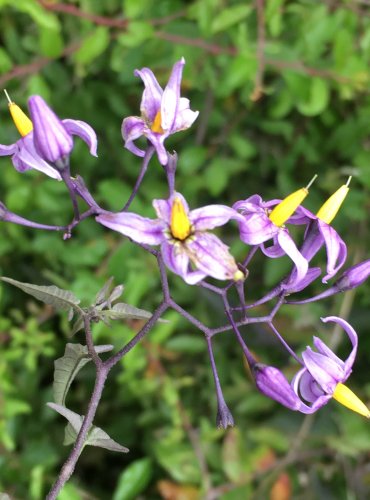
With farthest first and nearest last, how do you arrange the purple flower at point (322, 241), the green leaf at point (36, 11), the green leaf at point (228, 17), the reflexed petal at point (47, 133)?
the green leaf at point (228, 17) → the green leaf at point (36, 11) → the purple flower at point (322, 241) → the reflexed petal at point (47, 133)

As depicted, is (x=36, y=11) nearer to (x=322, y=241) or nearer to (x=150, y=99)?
(x=150, y=99)

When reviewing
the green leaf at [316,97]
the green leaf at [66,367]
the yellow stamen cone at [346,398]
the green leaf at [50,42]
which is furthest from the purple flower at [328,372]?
the green leaf at [50,42]

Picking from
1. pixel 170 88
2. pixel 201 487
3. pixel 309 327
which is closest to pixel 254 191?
pixel 309 327

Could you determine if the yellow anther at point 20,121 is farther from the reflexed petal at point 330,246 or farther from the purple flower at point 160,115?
the reflexed petal at point 330,246

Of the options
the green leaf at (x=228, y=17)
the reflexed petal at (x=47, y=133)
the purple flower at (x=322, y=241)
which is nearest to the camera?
the reflexed petal at (x=47, y=133)

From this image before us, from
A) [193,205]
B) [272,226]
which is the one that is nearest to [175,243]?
[272,226]

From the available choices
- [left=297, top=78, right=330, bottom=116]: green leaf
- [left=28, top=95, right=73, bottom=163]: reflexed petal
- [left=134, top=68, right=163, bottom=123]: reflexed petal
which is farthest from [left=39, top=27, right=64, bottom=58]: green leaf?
[left=28, top=95, right=73, bottom=163]: reflexed petal

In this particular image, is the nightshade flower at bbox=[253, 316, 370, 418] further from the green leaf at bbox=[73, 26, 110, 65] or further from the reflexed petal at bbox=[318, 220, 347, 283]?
the green leaf at bbox=[73, 26, 110, 65]
